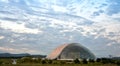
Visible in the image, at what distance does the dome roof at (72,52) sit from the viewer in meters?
105

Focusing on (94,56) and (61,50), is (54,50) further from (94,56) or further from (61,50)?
(94,56)

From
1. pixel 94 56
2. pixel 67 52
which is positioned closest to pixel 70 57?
pixel 67 52

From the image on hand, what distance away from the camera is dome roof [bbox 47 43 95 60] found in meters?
105

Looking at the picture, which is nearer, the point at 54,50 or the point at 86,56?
the point at 86,56

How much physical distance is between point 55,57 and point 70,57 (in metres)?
5.89

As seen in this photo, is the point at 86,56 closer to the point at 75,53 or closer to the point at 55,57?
the point at 75,53

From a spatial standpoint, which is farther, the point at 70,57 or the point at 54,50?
the point at 54,50

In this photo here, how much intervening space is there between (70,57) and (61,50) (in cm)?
448

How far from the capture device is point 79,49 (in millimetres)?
107250

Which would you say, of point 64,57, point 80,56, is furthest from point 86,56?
point 64,57

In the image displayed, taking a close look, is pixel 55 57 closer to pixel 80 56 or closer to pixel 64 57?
pixel 64 57

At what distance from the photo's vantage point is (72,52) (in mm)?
106312

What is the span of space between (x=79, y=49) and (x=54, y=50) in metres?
12.3

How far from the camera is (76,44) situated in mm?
108375
